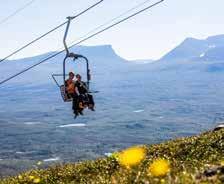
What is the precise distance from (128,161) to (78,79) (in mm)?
21526

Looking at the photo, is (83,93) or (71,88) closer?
(71,88)

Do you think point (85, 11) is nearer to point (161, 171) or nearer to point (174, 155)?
point (174, 155)

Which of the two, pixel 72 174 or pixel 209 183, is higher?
pixel 209 183

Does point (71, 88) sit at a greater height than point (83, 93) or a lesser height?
greater

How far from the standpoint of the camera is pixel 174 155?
24.9 m

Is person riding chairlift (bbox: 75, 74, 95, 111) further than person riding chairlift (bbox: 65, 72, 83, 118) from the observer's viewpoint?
Yes

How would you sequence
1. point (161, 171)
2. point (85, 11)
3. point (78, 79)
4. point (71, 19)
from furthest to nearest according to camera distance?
point (78, 79), point (71, 19), point (85, 11), point (161, 171)

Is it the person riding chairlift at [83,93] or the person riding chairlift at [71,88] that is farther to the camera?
the person riding chairlift at [83,93]

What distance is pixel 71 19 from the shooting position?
22.8 meters

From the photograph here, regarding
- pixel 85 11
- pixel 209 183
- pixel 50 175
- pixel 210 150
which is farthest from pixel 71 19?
pixel 209 183

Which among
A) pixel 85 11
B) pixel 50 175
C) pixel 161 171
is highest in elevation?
pixel 85 11

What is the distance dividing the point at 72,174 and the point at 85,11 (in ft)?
27.3

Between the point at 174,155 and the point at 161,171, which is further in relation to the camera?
the point at 174,155

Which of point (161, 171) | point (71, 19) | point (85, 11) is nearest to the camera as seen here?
point (161, 171)
